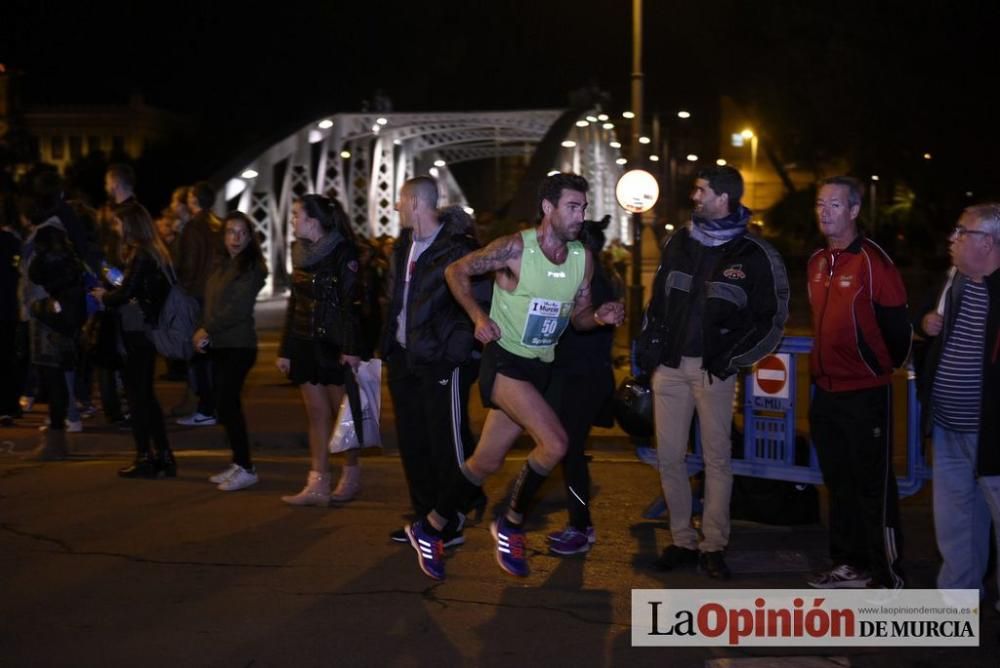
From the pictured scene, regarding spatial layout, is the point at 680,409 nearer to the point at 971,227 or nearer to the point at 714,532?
the point at 714,532

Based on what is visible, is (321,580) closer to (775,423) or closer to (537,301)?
(537,301)

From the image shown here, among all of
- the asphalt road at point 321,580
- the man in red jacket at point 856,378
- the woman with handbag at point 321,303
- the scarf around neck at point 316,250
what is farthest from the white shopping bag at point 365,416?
the man in red jacket at point 856,378

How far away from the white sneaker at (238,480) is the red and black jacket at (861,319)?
13.5 feet

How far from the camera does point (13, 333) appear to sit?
11078mm

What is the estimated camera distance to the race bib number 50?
5766mm

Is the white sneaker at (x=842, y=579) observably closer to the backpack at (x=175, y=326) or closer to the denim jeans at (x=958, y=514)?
the denim jeans at (x=958, y=514)

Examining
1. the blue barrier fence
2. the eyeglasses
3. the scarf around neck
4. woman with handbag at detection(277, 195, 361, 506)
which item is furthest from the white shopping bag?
the eyeglasses

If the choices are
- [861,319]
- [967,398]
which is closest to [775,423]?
[861,319]

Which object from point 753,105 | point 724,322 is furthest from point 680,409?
point 753,105

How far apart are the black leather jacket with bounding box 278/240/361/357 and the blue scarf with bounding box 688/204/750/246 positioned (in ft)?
7.27

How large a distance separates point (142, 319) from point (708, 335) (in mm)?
4277

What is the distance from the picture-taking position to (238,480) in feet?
26.8

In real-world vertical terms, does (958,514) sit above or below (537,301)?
below

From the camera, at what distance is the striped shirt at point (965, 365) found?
5.34 metres
